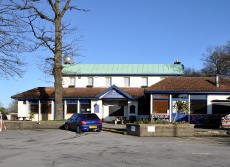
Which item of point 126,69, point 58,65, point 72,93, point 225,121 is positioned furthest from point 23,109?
point 225,121

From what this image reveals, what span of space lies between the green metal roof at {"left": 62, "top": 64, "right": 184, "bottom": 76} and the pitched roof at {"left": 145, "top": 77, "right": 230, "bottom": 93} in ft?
33.7

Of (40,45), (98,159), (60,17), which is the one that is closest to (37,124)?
(40,45)

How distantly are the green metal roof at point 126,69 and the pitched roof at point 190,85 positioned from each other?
404 inches

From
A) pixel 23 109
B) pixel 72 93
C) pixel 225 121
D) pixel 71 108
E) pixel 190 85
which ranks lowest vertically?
pixel 225 121

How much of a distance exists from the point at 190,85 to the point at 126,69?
50.6ft

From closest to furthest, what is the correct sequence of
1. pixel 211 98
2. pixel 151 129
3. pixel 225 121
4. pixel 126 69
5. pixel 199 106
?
pixel 151 129 < pixel 225 121 < pixel 199 106 < pixel 211 98 < pixel 126 69

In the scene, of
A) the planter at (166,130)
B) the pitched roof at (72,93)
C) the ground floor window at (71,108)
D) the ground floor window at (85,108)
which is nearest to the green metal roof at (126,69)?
the pitched roof at (72,93)

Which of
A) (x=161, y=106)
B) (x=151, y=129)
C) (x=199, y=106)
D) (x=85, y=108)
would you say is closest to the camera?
(x=151, y=129)

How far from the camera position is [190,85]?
35.5 m

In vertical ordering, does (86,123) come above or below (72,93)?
below

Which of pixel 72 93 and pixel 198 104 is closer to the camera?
pixel 198 104

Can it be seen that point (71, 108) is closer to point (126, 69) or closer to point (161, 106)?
point (126, 69)

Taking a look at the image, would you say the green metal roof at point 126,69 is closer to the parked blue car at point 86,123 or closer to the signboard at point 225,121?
the signboard at point 225,121

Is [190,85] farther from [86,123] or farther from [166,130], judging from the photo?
[166,130]
